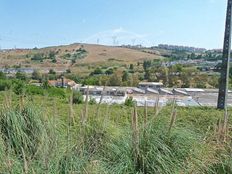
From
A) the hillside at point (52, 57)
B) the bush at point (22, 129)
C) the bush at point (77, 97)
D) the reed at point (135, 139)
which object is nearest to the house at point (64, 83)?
the bush at point (77, 97)

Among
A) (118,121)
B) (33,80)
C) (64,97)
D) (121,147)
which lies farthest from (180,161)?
(33,80)

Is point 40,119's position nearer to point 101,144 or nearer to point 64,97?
point 101,144

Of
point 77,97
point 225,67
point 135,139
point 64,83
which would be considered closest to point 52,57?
point 64,83

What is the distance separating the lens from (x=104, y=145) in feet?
12.4

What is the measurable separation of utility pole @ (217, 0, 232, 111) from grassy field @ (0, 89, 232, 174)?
10.1 feet

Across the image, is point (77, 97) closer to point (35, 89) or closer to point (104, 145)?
point (35, 89)

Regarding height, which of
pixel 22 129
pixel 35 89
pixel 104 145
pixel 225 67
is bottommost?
pixel 104 145

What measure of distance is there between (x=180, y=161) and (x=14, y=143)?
1683mm

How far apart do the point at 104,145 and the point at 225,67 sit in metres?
4.11

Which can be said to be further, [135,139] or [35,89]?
[35,89]

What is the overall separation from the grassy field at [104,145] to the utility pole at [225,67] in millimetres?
3069

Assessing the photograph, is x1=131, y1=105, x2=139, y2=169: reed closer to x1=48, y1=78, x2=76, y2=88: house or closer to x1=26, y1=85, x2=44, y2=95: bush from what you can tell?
x1=48, y1=78, x2=76, y2=88: house

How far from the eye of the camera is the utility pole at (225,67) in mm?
7031

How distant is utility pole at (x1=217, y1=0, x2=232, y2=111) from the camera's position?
703 cm
